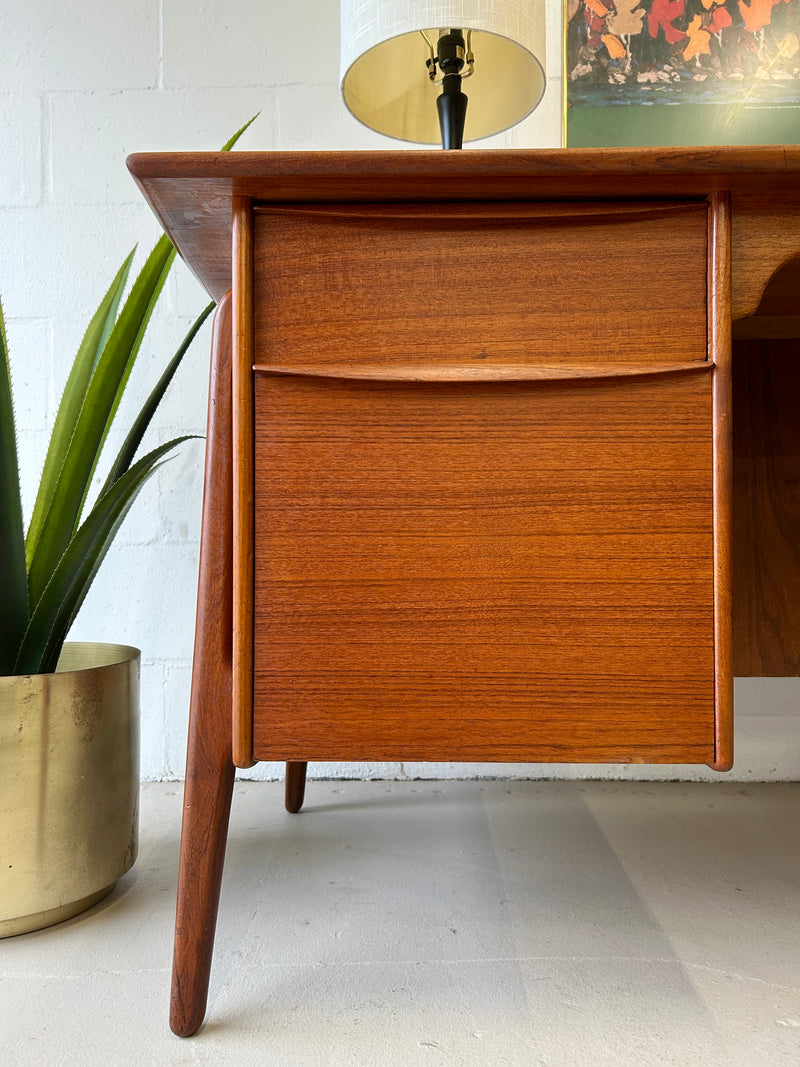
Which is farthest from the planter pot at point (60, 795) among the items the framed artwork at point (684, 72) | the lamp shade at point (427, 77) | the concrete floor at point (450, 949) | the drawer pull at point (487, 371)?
the framed artwork at point (684, 72)

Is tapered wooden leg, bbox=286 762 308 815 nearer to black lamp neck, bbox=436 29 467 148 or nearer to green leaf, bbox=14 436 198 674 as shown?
green leaf, bbox=14 436 198 674

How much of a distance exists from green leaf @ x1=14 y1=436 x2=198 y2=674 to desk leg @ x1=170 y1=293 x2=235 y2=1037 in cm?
23

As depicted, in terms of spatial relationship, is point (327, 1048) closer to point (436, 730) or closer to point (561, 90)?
point (436, 730)

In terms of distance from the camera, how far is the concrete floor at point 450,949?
58cm

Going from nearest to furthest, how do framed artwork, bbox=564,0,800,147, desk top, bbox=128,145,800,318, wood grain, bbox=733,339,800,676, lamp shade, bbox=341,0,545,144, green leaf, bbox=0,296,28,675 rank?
desk top, bbox=128,145,800,318, green leaf, bbox=0,296,28,675, lamp shade, bbox=341,0,545,144, wood grain, bbox=733,339,800,676, framed artwork, bbox=564,0,800,147

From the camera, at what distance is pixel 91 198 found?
4.08 feet

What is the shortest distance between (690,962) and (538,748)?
0.32m

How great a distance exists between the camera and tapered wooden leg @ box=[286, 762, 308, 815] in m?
1.06

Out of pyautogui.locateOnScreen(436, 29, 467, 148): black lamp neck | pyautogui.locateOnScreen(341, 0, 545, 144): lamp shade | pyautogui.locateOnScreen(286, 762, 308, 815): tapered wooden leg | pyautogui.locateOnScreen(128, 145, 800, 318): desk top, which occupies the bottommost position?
pyautogui.locateOnScreen(286, 762, 308, 815): tapered wooden leg

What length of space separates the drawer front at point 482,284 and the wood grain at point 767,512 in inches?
22.3

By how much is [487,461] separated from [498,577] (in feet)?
0.28

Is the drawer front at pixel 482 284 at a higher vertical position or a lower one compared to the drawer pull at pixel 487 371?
higher

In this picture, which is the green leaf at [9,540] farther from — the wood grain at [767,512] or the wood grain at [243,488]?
the wood grain at [767,512]

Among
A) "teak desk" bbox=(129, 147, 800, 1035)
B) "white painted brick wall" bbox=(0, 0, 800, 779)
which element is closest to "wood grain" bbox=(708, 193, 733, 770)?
"teak desk" bbox=(129, 147, 800, 1035)
